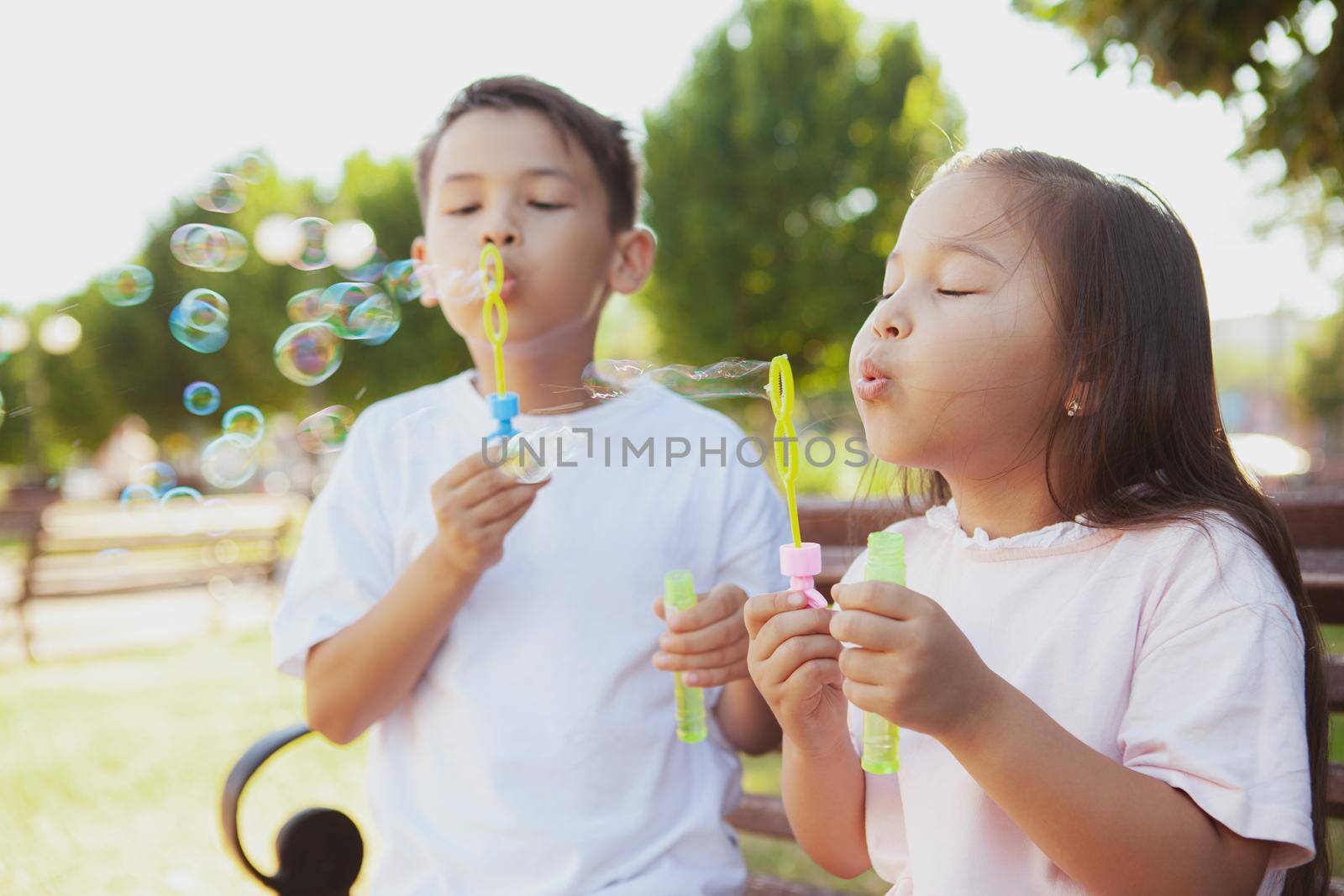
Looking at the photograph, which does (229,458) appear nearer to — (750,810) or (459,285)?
(459,285)

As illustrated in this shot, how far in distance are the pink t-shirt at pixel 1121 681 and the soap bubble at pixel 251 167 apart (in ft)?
6.74

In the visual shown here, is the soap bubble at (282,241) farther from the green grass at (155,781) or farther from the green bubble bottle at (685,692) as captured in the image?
the green grass at (155,781)

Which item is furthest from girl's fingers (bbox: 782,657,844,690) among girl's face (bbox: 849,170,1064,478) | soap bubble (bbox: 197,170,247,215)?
soap bubble (bbox: 197,170,247,215)

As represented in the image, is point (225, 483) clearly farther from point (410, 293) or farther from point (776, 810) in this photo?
point (776, 810)

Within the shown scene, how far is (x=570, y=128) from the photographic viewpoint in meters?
1.73

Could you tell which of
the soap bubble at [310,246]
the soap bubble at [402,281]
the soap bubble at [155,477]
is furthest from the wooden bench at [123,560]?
the soap bubble at [402,281]

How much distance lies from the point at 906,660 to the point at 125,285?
2492mm

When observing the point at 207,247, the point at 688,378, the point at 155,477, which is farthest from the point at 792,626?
the point at 155,477

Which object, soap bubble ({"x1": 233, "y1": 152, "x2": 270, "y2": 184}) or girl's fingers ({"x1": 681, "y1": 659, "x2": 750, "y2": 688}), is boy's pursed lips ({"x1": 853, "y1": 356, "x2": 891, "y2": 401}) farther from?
soap bubble ({"x1": 233, "y1": 152, "x2": 270, "y2": 184})

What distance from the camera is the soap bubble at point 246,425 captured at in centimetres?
230

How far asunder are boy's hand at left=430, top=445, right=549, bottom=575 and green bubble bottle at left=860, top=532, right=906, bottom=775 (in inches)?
22.7

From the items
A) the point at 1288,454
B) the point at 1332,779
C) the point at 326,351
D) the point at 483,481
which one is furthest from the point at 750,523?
the point at 1288,454

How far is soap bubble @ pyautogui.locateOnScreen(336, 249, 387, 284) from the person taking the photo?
83.1 inches

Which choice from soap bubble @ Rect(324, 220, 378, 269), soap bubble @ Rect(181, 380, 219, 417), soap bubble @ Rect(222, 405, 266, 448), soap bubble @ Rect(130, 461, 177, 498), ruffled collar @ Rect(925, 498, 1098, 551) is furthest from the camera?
soap bubble @ Rect(130, 461, 177, 498)
